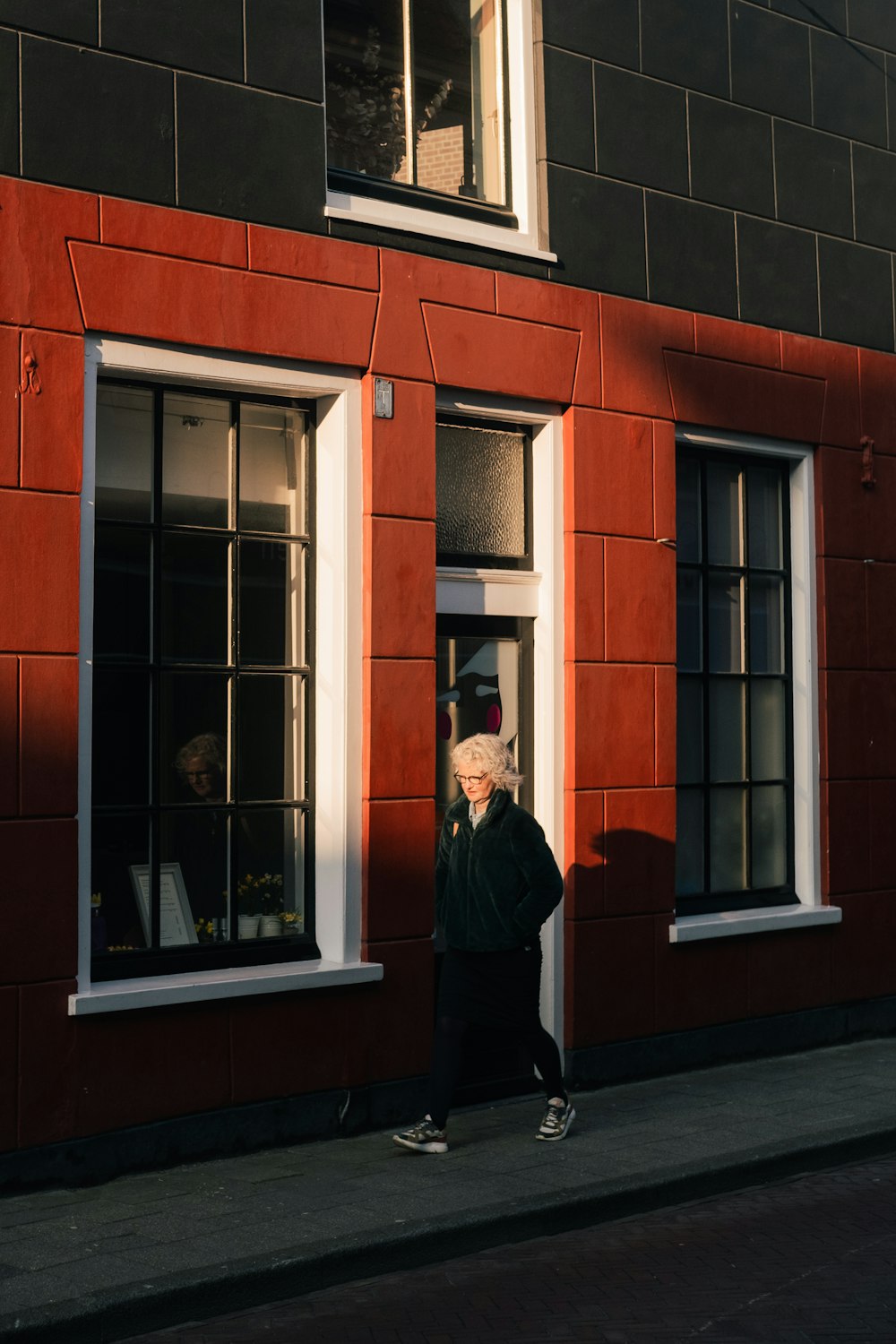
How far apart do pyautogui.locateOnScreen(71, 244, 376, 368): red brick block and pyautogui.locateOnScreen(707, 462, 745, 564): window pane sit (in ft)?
9.19

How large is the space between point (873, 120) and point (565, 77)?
9.05 ft

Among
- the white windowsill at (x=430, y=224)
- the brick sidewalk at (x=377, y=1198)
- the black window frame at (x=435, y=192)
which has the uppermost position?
the black window frame at (x=435, y=192)

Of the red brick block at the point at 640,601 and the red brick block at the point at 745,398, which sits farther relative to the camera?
the red brick block at the point at 745,398

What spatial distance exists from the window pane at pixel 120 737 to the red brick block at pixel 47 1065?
90 centimetres

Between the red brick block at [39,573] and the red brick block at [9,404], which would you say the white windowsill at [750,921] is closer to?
the red brick block at [39,573]

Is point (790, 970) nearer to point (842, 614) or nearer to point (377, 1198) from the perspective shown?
point (842, 614)

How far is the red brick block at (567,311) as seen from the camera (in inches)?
345

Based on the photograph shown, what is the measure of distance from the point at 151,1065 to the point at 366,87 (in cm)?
492

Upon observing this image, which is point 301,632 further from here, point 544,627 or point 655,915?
point 655,915

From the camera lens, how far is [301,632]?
8156 millimetres

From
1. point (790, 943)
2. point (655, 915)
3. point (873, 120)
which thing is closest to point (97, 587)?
point (655, 915)

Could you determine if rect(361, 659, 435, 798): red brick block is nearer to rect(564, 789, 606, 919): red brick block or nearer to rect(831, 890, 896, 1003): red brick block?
rect(564, 789, 606, 919): red brick block

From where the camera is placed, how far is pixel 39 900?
6.93 meters

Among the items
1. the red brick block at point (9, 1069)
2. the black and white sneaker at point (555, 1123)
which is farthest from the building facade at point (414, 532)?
the black and white sneaker at point (555, 1123)
